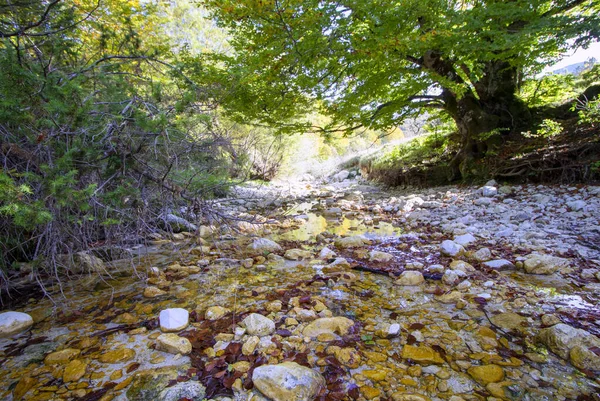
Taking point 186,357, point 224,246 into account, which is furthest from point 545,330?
point 224,246

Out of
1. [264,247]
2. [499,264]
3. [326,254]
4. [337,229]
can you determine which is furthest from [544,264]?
[264,247]

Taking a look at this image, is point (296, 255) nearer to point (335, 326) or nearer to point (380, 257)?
point (380, 257)

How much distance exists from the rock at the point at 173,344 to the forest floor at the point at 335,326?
0.01 metres

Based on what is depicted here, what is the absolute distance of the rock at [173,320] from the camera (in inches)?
75.4

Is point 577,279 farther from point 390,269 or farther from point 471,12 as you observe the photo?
point 471,12

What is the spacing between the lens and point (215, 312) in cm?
213

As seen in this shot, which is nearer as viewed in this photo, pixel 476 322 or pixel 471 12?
pixel 476 322

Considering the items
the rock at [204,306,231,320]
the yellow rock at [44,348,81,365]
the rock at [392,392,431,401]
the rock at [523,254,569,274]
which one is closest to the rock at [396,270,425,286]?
the rock at [523,254,569,274]

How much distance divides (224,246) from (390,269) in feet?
8.09

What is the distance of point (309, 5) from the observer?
3582mm

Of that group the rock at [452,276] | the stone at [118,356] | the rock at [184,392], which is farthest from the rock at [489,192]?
the stone at [118,356]

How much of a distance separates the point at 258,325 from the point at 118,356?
89 cm

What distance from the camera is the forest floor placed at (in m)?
1.39

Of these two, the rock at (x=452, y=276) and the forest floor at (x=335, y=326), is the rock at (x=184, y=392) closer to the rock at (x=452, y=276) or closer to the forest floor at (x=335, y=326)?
the forest floor at (x=335, y=326)
